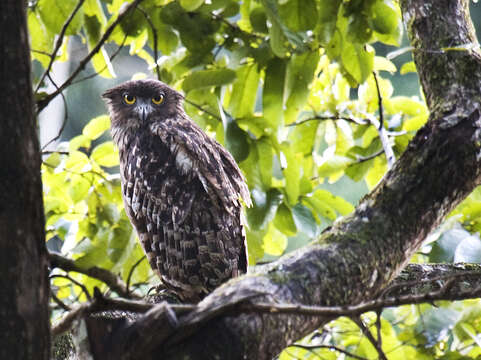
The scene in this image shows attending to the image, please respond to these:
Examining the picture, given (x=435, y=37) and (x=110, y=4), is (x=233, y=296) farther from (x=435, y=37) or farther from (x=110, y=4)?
(x=110, y=4)

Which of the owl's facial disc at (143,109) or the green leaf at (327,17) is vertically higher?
the green leaf at (327,17)

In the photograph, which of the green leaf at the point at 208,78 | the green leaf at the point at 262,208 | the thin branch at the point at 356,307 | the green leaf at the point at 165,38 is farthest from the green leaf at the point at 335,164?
the thin branch at the point at 356,307

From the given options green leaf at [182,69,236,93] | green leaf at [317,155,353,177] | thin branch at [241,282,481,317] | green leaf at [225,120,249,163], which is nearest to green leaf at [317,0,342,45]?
green leaf at [182,69,236,93]

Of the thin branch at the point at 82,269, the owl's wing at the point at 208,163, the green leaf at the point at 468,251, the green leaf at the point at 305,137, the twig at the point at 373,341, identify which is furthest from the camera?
the green leaf at the point at 305,137

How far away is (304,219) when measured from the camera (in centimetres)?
272

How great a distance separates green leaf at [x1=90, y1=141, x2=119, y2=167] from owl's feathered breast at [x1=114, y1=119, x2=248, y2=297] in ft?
0.37

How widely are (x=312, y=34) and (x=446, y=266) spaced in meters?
1.24

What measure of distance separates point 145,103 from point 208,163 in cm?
55

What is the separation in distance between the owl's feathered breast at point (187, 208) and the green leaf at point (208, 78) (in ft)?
0.88

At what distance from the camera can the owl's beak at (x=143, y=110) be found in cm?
300

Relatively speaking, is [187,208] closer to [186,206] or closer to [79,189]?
[186,206]

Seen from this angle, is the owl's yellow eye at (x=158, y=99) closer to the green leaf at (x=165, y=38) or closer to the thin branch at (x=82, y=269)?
the green leaf at (x=165, y=38)

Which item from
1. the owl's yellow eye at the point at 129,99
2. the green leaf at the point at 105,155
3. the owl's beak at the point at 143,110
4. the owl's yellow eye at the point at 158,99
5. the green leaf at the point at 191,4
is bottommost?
the green leaf at the point at 105,155

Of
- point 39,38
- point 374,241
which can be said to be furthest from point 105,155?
→ point 374,241
